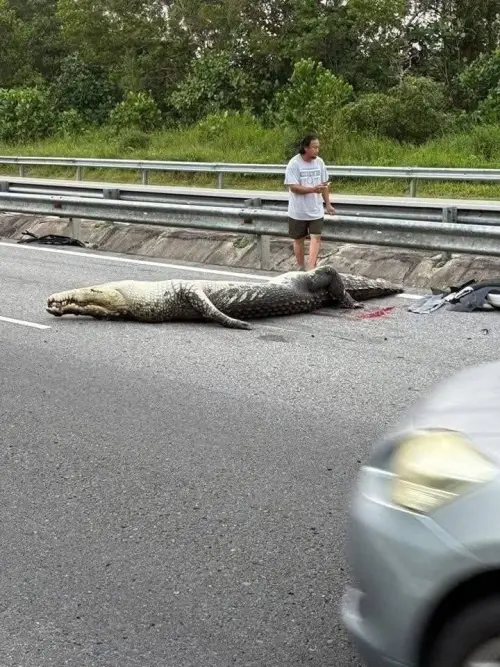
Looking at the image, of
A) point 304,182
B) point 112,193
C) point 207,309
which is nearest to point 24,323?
point 207,309

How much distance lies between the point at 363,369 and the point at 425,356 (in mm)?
661

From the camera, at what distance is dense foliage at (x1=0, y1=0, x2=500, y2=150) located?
2623 cm

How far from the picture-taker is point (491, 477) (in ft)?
8.14

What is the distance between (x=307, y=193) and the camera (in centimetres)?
1140

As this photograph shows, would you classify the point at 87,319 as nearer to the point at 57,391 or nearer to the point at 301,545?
the point at 57,391

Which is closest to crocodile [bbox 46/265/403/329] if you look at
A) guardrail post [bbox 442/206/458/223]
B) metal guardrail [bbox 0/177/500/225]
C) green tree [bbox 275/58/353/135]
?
guardrail post [bbox 442/206/458/223]

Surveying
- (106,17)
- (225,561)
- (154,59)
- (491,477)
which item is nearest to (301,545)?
(225,561)

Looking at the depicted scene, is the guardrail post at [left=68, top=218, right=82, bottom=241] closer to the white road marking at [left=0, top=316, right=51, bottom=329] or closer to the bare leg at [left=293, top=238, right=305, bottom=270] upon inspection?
the bare leg at [left=293, top=238, right=305, bottom=270]

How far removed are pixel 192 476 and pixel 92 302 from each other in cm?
434

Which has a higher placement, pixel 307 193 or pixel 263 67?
pixel 263 67

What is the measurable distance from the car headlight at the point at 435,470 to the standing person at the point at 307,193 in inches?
343

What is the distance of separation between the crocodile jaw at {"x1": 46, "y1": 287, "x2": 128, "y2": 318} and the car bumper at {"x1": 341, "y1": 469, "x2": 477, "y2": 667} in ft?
21.4

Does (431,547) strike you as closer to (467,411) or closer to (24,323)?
(467,411)

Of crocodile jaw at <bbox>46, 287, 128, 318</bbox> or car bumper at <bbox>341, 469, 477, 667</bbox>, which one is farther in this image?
crocodile jaw at <bbox>46, 287, 128, 318</bbox>
